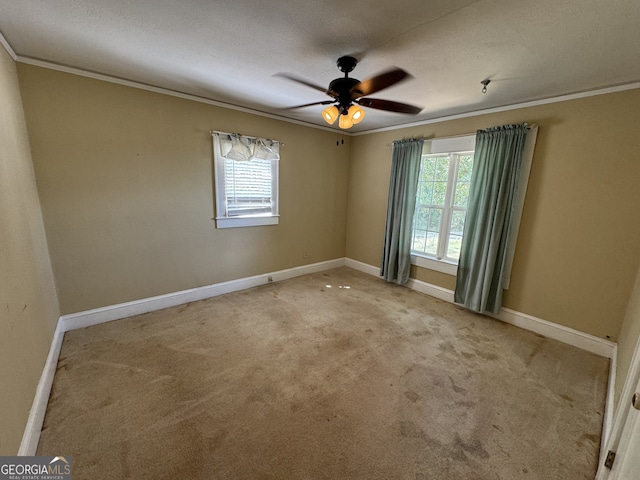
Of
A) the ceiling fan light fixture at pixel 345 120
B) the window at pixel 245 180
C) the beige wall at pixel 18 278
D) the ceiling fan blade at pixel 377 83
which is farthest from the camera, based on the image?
the window at pixel 245 180

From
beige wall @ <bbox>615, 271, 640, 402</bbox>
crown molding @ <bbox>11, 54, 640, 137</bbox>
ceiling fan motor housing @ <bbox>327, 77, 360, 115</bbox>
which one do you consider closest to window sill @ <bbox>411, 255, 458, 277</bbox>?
beige wall @ <bbox>615, 271, 640, 402</bbox>

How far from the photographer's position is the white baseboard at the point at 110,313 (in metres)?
1.48

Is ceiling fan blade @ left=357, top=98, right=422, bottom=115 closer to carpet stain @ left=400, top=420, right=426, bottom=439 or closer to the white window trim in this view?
the white window trim

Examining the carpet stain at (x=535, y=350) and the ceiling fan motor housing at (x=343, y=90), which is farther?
the carpet stain at (x=535, y=350)

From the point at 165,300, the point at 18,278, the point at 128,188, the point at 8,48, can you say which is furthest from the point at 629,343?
the point at 8,48

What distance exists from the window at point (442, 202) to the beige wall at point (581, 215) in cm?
44

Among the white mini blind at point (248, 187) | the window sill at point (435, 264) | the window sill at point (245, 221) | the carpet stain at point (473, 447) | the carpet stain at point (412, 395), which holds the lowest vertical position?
the carpet stain at point (412, 395)

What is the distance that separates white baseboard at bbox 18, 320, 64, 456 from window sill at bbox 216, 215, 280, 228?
188cm

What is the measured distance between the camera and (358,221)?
4711 millimetres

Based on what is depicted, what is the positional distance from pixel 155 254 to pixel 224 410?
203 cm

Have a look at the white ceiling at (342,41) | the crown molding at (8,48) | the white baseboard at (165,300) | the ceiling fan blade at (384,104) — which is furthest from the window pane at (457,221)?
the crown molding at (8,48)

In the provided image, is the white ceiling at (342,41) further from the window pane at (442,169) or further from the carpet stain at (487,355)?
the carpet stain at (487,355)

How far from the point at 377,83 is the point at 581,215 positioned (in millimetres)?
2449

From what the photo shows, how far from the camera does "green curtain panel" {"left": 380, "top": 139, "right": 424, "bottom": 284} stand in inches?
146
